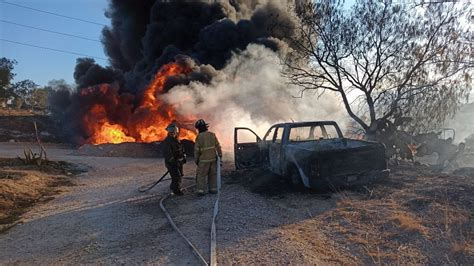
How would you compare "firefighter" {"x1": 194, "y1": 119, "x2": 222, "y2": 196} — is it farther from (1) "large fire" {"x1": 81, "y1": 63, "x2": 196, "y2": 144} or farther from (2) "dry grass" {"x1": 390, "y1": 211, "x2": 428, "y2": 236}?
(1) "large fire" {"x1": 81, "y1": 63, "x2": 196, "y2": 144}

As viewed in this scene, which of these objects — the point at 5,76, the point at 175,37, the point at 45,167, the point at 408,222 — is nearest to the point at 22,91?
the point at 5,76

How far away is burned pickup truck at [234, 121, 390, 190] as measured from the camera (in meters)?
7.75

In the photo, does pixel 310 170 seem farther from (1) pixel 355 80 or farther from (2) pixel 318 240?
(1) pixel 355 80

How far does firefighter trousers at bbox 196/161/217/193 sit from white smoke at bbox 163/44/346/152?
472 inches

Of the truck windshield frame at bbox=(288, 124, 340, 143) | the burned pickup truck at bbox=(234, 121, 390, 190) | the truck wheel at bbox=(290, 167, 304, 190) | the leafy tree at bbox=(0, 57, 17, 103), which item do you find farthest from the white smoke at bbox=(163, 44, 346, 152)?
the leafy tree at bbox=(0, 57, 17, 103)

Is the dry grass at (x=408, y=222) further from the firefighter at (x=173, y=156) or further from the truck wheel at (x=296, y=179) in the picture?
the firefighter at (x=173, y=156)

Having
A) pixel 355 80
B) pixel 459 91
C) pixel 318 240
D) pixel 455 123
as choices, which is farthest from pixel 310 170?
pixel 455 123

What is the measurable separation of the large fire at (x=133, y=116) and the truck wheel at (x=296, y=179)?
42.8ft

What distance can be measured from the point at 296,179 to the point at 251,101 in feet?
49.2

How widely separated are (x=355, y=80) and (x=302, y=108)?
9.67 meters

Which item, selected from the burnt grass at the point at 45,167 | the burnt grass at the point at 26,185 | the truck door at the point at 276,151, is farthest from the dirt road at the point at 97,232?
the burnt grass at the point at 45,167

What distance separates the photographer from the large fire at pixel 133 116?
23297mm

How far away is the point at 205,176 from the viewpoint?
8656mm

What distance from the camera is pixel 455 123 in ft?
109
